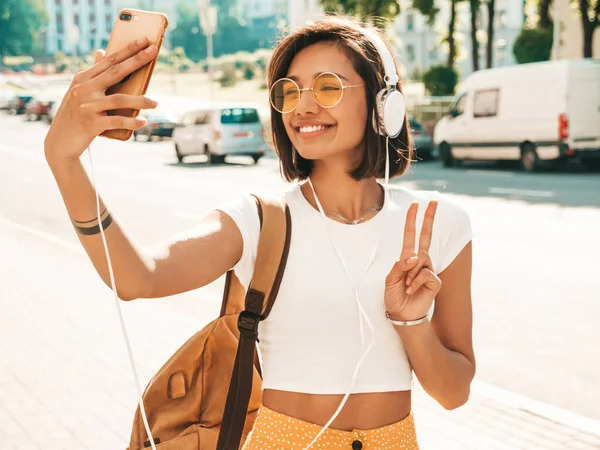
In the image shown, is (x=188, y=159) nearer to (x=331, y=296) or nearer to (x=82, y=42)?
(x=331, y=296)

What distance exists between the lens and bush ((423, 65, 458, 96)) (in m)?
36.5

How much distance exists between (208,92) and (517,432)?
80.5 m

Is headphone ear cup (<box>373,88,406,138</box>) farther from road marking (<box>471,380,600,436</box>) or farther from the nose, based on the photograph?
road marking (<box>471,380,600,436</box>)

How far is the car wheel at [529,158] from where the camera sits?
22.0m

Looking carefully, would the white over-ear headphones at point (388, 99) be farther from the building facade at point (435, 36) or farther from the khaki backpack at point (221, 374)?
the building facade at point (435, 36)

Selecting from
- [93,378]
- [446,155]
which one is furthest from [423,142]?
[93,378]

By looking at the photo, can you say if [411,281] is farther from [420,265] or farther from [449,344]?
[449,344]

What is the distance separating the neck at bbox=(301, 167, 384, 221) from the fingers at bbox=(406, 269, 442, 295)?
30cm

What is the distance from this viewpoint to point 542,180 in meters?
19.8

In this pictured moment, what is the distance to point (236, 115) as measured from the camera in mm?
27891

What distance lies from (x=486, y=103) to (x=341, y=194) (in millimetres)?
21650

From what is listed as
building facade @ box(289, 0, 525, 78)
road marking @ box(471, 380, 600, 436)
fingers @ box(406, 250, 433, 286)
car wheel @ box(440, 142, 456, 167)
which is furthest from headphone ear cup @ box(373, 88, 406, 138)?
building facade @ box(289, 0, 525, 78)

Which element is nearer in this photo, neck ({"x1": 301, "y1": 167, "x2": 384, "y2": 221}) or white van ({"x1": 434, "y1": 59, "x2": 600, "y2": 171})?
neck ({"x1": 301, "y1": 167, "x2": 384, "y2": 221})

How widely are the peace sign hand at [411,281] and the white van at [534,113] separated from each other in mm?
19915
